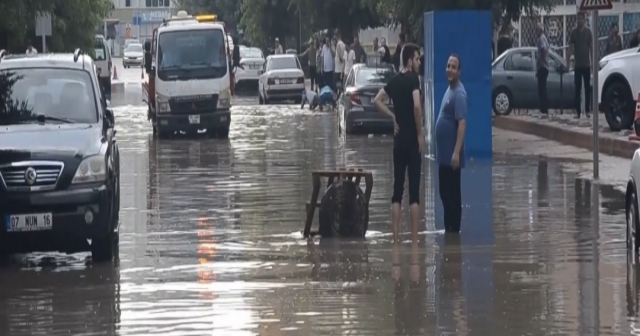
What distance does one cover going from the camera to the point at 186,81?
99.9 ft

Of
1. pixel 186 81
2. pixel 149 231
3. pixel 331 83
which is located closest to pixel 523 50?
pixel 186 81

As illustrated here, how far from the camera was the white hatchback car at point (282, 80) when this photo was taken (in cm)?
4575

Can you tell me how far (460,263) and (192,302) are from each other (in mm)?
2729

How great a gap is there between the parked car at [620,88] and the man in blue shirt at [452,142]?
10.7m

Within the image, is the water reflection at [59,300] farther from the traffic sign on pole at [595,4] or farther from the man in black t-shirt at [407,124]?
the traffic sign on pole at [595,4]

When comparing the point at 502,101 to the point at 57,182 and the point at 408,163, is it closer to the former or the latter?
the point at 408,163

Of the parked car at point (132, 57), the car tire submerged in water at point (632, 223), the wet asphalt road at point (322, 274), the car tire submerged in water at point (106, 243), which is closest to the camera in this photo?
the wet asphalt road at point (322, 274)

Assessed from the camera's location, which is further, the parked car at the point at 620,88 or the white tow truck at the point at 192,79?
the white tow truck at the point at 192,79

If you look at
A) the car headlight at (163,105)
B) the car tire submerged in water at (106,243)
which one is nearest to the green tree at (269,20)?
the car headlight at (163,105)

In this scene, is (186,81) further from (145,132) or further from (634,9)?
(634,9)

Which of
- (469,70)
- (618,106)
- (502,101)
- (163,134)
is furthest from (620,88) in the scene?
(163,134)

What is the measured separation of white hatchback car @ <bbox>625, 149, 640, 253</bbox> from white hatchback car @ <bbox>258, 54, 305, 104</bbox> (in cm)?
3350

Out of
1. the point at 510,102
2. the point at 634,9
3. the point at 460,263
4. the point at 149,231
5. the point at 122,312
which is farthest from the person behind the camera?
the point at 634,9

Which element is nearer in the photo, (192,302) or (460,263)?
(192,302)
